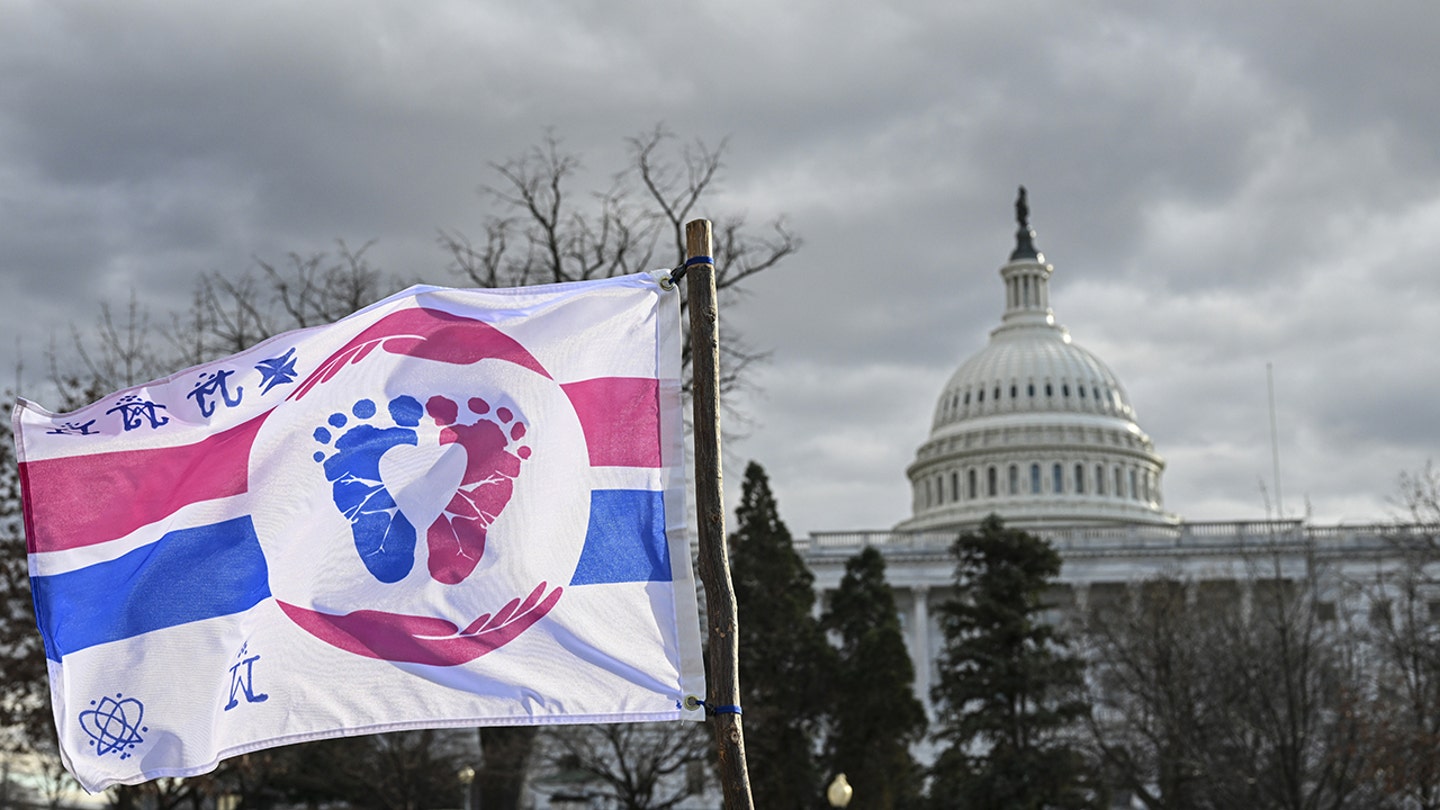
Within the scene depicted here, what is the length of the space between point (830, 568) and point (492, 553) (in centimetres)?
10038

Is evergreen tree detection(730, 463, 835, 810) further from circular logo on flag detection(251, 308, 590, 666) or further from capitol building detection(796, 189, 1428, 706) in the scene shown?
capitol building detection(796, 189, 1428, 706)

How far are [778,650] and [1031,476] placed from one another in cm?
9020

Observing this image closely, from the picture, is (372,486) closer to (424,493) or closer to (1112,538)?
(424,493)

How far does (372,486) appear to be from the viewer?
805 cm

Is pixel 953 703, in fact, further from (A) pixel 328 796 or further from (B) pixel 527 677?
(B) pixel 527 677

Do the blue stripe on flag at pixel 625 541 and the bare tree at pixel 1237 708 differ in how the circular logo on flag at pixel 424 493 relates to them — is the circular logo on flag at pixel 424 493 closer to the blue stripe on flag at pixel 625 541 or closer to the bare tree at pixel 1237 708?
the blue stripe on flag at pixel 625 541

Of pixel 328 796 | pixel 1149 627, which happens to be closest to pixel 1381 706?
pixel 1149 627

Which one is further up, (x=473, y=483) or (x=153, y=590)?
(x=473, y=483)

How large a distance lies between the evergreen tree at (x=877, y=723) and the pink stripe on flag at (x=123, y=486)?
142 ft

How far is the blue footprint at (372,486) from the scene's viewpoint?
26.0ft

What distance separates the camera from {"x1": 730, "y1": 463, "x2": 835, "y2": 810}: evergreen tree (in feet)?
160

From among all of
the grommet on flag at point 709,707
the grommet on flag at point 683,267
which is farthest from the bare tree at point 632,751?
the grommet on flag at point 709,707

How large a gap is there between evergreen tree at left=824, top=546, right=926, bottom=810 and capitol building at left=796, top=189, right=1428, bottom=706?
5302 centimetres

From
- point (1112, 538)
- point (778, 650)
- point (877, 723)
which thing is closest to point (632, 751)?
point (778, 650)
